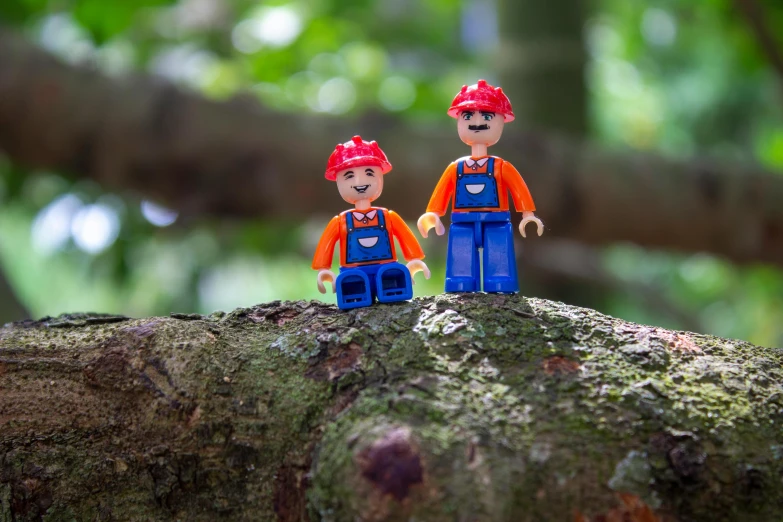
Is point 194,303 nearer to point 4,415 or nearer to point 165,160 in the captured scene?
point 165,160

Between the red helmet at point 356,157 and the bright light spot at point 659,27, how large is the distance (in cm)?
344

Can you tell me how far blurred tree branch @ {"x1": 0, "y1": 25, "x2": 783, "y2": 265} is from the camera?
7.79 ft

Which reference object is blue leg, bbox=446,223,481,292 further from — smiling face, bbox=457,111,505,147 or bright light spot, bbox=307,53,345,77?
bright light spot, bbox=307,53,345,77

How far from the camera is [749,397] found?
2.78ft

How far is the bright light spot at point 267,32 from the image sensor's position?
3389 millimetres

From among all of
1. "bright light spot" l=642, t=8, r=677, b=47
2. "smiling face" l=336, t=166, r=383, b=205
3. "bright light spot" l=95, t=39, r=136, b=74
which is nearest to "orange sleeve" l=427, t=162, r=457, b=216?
"smiling face" l=336, t=166, r=383, b=205

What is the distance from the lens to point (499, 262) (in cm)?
114

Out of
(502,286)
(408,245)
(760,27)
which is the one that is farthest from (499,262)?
(760,27)

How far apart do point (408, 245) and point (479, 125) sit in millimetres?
219

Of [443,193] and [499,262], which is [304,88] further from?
[499,262]

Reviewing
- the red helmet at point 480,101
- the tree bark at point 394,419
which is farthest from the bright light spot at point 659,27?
the tree bark at point 394,419

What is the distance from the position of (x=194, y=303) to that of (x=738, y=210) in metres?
2.44

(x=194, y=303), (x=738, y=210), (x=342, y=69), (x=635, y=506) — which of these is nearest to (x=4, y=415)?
(x=635, y=506)

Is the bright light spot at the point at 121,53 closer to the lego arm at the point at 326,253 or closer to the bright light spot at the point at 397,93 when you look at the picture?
the bright light spot at the point at 397,93
